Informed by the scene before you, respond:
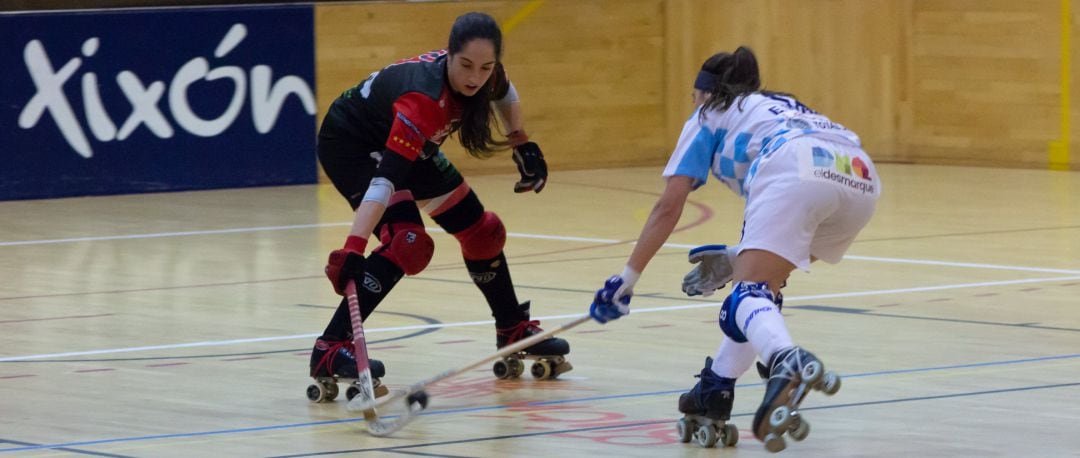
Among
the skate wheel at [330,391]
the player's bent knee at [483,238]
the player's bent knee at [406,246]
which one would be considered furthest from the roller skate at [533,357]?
the skate wheel at [330,391]

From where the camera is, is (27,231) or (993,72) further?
(993,72)

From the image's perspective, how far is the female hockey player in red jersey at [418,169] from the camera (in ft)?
21.9

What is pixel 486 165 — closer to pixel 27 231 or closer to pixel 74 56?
pixel 74 56

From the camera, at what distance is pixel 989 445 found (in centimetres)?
590

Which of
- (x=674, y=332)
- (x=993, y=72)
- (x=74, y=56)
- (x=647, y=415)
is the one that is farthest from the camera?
(x=993, y=72)

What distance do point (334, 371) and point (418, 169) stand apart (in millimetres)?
865

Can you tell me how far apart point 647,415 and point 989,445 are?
4.04 ft

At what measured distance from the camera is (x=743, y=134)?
239 inches

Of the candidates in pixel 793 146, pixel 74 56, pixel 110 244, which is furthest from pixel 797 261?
pixel 74 56

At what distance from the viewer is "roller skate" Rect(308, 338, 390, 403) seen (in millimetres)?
6914

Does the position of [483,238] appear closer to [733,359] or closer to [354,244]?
[354,244]

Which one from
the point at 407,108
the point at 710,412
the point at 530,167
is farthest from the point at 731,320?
the point at 530,167

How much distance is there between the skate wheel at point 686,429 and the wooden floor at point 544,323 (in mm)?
48

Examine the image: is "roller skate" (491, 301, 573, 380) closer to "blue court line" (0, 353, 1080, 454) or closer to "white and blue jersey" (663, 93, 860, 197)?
"blue court line" (0, 353, 1080, 454)
